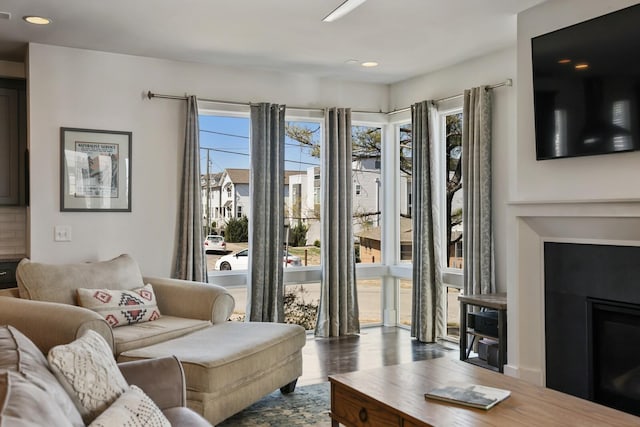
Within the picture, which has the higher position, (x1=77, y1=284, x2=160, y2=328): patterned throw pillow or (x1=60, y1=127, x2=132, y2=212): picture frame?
(x1=60, y1=127, x2=132, y2=212): picture frame

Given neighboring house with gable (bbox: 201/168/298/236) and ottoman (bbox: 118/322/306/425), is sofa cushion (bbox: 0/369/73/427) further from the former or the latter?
neighboring house with gable (bbox: 201/168/298/236)

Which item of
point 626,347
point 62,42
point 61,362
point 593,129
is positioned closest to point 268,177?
point 62,42

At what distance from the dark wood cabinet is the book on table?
3.72 m

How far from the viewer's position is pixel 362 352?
4.93 metres

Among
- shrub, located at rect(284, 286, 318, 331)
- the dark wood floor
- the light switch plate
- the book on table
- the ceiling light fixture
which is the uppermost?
the ceiling light fixture

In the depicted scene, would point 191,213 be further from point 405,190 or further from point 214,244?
point 405,190

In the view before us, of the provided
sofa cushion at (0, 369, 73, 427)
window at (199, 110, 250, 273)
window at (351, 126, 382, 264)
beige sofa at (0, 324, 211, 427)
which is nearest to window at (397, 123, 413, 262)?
window at (351, 126, 382, 264)

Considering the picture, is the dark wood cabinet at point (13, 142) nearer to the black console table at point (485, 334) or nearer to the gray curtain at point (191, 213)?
the gray curtain at point (191, 213)

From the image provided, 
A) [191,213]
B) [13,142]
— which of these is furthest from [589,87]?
[13,142]

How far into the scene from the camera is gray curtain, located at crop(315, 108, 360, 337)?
552 centimetres

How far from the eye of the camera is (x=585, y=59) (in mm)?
3271

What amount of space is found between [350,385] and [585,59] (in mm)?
2265

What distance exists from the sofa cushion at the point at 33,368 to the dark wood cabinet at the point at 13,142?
10.6 feet

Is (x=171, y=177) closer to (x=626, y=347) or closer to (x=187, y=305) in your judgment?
(x=187, y=305)
